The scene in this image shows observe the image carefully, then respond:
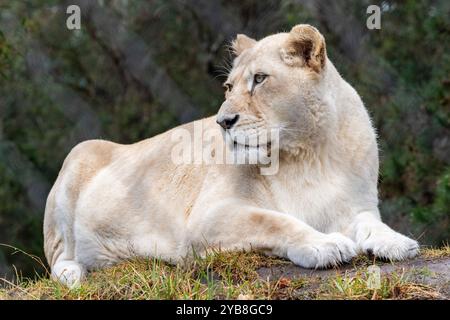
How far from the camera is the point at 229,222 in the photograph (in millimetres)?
3447

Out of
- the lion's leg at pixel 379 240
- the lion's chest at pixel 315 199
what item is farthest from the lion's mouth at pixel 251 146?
the lion's leg at pixel 379 240

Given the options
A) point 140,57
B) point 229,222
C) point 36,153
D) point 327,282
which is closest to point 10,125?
point 36,153

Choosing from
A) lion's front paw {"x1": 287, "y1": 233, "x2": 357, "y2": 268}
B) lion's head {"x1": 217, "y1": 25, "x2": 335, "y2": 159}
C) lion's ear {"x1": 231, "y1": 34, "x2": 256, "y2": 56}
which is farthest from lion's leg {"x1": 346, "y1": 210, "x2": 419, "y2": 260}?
lion's ear {"x1": 231, "y1": 34, "x2": 256, "y2": 56}

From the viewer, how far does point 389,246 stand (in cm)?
324

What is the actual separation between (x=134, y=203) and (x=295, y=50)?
1.11 meters

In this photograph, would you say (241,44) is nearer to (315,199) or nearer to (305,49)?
(305,49)

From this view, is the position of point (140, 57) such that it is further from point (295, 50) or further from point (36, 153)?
point (295, 50)

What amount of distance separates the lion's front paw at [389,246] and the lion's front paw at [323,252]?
4.3 inches

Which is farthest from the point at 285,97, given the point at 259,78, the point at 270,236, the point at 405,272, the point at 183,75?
the point at 183,75

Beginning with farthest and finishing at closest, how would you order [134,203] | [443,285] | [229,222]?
[134,203], [229,222], [443,285]

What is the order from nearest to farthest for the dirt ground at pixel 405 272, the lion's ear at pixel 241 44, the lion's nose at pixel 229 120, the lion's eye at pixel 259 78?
1. the dirt ground at pixel 405 272
2. the lion's nose at pixel 229 120
3. the lion's eye at pixel 259 78
4. the lion's ear at pixel 241 44

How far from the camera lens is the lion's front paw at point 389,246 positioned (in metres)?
3.22

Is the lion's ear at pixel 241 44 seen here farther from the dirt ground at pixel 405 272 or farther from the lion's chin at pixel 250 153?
A: the dirt ground at pixel 405 272

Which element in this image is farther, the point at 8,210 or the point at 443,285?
the point at 8,210
